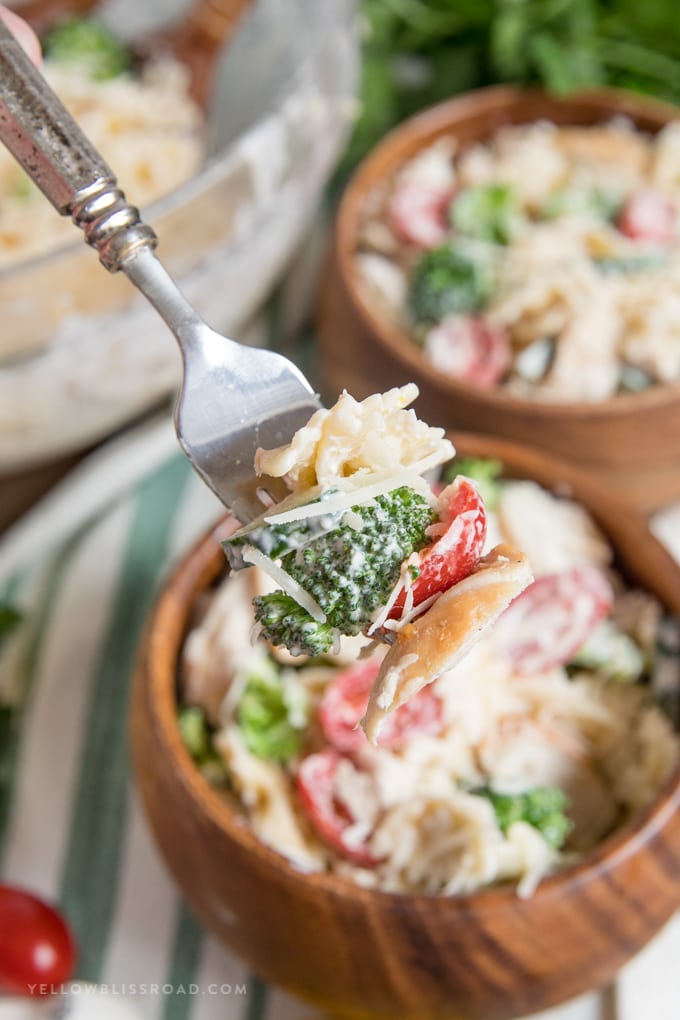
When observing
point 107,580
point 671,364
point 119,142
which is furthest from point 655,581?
point 119,142

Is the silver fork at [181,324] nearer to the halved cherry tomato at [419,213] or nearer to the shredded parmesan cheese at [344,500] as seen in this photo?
the shredded parmesan cheese at [344,500]

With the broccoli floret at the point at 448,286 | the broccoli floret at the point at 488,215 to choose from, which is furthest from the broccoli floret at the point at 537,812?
the broccoli floret at the point at 488,215

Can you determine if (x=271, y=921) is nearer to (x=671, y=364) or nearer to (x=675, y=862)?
(x=675, y=862)

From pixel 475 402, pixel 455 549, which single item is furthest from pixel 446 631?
pixel 475 402

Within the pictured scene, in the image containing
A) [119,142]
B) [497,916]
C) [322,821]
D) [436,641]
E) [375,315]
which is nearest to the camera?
[436,641]

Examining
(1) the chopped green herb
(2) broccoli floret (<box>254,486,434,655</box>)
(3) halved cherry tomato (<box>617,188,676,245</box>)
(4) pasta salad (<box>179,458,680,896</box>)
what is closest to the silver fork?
(2) broccoli floret (<box>254,486,434,655</box>)

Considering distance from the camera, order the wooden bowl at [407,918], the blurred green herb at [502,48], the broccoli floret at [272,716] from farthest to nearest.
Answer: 1. the blurred green herb at [502,48]
2. the broccoli floret at [272,716]
3. the wooden bowl at [407,918]
